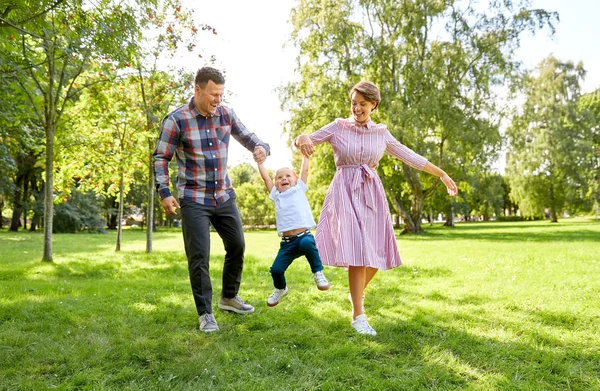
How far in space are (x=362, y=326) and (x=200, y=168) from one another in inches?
88.7

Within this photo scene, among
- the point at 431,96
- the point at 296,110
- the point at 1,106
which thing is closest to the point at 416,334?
the point at 1,106

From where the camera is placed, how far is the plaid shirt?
457 centimetres

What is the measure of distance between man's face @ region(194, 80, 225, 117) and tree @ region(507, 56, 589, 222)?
37324mm

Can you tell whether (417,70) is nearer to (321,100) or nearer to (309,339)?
(321,100)

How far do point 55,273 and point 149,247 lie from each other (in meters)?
5.27

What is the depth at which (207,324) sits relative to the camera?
4516mm

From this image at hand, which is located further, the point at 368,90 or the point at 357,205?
the point at 357,205

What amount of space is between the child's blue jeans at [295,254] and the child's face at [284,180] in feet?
1.77

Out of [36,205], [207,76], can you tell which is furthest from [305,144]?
[36,205]

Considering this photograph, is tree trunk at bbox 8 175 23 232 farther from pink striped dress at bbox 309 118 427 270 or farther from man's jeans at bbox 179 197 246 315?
pink striped dress at bbox 309 118 427 270

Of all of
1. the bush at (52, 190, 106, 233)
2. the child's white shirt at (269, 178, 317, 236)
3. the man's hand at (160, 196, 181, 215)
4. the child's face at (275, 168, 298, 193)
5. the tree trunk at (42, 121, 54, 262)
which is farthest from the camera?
the bush at (52, 190, 106, 233)

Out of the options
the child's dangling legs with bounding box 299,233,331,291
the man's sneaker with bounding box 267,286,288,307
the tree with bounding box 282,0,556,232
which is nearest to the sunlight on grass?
the man's sneaker with bounding box 267,286,288,307

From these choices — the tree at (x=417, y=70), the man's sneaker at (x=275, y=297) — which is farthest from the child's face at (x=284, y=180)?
the tree at (x=417, y=70)

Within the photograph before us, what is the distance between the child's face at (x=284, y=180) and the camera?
480cm
